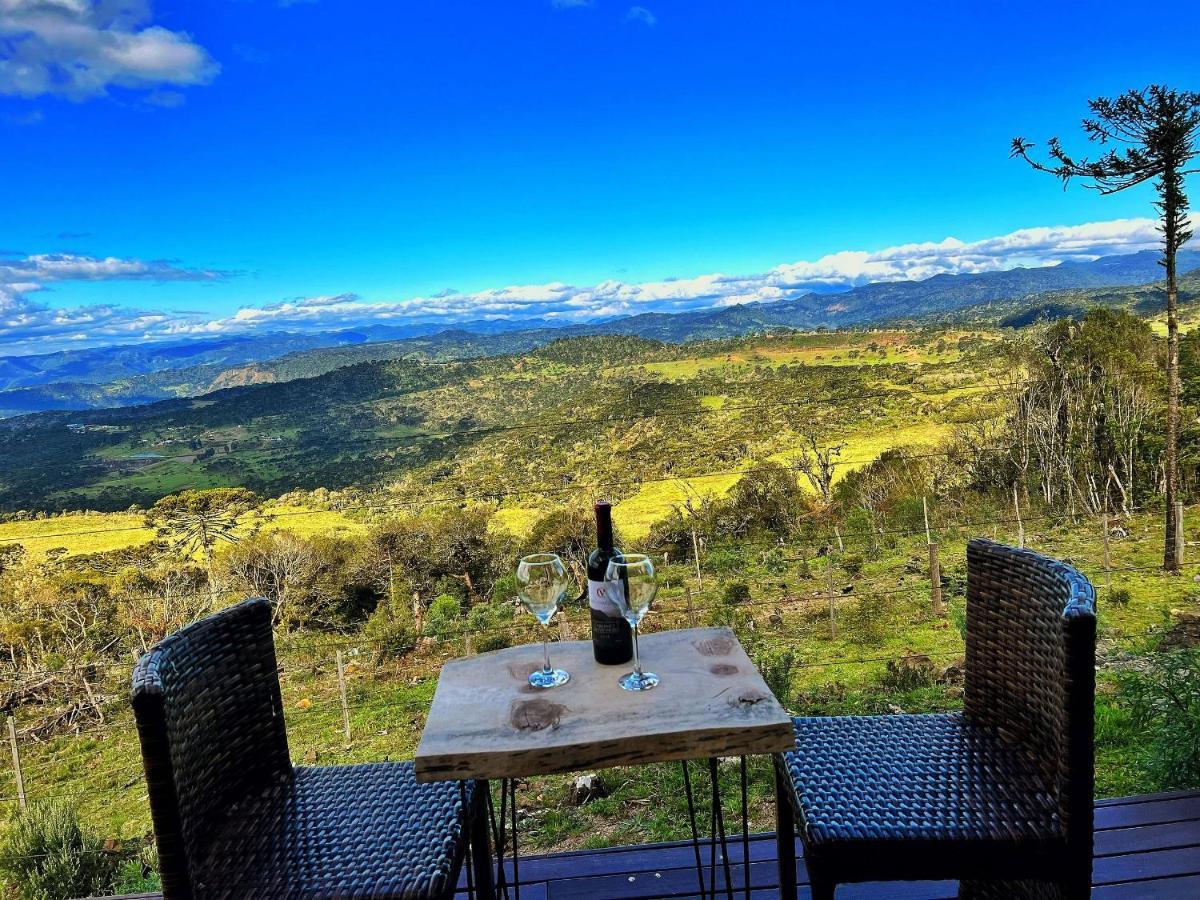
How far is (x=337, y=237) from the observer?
48.2 ft

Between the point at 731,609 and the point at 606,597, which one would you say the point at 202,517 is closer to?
the point at 731,609

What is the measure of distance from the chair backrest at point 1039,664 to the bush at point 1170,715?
3.30 ft

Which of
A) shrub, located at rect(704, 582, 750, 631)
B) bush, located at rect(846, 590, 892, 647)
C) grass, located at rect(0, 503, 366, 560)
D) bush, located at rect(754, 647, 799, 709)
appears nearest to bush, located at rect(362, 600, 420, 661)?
grass, located at rect(0, 503, 366, 560)

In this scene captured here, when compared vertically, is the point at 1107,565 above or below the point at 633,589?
below

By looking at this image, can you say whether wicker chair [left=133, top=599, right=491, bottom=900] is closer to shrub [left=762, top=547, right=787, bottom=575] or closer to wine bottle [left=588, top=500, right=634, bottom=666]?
wine bottle [left=588, top=500, right=634, bottom=666]

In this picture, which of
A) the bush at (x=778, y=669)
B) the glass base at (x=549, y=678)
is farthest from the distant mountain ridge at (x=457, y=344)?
the glass base at (x=549, y=678)

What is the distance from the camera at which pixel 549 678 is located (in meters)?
1.34

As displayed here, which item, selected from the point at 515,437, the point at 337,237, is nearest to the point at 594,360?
the point at 515,437

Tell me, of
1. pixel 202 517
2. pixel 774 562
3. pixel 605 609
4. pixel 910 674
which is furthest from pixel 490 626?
pixel 605 609

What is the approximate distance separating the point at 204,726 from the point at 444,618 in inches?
173

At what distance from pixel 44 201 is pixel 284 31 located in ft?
15.7

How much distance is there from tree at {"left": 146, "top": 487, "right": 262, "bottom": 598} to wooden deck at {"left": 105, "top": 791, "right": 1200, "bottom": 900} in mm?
4080

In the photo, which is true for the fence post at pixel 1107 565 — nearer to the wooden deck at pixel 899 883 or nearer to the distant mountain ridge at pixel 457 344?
the wooden deck at pixel 899 883

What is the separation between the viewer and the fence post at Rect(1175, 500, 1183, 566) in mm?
4539
